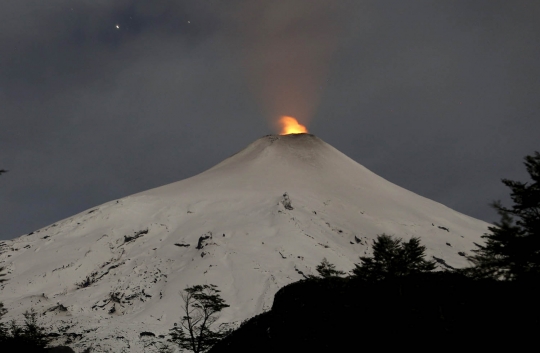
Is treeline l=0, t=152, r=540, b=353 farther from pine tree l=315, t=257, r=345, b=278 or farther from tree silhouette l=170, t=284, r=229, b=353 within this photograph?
pine tree l=315, t=257, r=345, b=278

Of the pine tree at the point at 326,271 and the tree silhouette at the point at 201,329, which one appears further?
the pine tree at the point at 326,271

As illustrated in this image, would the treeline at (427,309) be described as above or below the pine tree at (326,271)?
below

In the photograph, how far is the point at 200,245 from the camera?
8625cm

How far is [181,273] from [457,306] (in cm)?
6467

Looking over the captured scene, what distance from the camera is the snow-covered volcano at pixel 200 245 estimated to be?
6812 centimetres

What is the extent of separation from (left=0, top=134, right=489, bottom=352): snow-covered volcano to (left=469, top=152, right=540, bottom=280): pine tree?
43.2 m

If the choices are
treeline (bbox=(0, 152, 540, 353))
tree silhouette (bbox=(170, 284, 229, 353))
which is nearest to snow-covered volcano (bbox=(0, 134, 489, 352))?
tree silhouette (bbox=(170, 284, 229, 353))

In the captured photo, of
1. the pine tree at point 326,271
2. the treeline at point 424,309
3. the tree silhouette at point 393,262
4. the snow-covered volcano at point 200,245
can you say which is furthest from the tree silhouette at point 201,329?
the treeline at point 424,309

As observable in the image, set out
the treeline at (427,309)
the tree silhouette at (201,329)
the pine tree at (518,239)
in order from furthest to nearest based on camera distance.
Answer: the tree silhouette at (201,329), the pine tree at (518,239), the treeline at (427,309)

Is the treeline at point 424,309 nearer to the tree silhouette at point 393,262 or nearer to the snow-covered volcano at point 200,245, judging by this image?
the tree silhouette at point 393,262

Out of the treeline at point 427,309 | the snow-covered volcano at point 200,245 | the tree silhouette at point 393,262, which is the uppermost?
the snow-covered volcano at point 200,245

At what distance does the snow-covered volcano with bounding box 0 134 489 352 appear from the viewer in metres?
68.1

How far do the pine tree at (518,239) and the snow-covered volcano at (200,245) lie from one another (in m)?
43.2

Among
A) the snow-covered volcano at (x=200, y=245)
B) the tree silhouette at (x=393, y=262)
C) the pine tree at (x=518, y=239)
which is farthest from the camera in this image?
the snow-covered volcano at (x=200, y=245)
